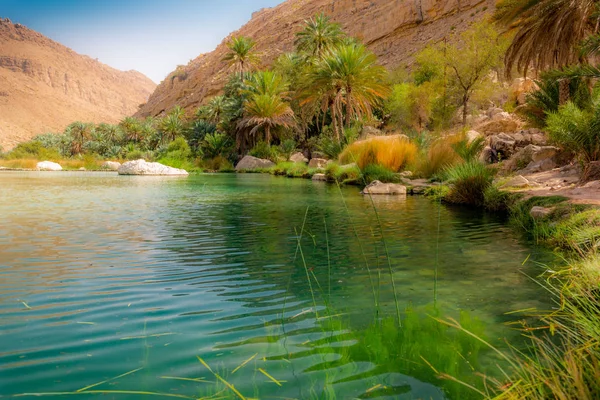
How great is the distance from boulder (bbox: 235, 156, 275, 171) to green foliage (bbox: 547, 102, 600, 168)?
2979cm

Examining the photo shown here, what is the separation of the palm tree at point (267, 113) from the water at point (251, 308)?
105 feet

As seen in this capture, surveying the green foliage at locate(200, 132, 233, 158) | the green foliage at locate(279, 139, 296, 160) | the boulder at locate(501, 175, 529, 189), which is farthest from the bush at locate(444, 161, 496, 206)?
the green foliage at locate(200, 132, 233, 158)

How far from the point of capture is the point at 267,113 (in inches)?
1529

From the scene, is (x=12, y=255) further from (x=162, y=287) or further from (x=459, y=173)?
(x=459, y=173)

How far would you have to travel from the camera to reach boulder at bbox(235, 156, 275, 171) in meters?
38.3

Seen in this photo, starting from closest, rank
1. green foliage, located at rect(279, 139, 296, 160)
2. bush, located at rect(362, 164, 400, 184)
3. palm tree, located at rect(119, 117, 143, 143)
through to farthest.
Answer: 1. bush, located at rect(362, 164, 400, 184)
2. green foliage, located at rect(279, 139, 296, 160)
3. palm tree, located at rect(119, 117, 143, 143)

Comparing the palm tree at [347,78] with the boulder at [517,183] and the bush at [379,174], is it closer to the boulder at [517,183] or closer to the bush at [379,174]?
the bush at [379,174]

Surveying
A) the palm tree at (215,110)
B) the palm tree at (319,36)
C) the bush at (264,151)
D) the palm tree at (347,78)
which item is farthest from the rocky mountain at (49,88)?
the palm tree at (347,78)

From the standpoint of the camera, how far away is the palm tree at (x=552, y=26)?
1277 centimetres

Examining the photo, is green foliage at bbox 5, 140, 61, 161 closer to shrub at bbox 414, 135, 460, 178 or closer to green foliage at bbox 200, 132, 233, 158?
green foliage at bbox 200, 132, 233, 158

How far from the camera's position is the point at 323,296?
154 inches

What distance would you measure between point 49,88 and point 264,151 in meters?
119

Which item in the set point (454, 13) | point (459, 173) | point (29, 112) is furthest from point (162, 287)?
point (29, 112)

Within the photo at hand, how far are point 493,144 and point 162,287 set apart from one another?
1703cm
